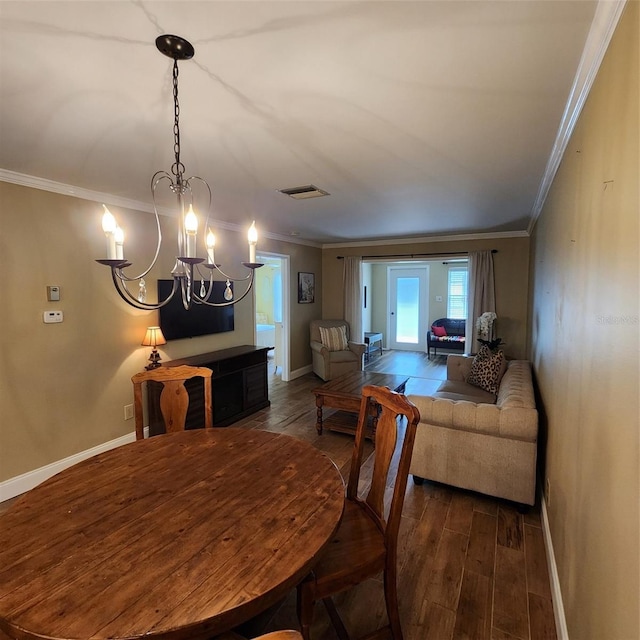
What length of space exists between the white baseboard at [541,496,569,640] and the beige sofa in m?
0.24

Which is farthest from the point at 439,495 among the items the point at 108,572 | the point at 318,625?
the point at 108,572

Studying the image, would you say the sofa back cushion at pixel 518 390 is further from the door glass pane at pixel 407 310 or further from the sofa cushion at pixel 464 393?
the door glass pane at pixel 407 310

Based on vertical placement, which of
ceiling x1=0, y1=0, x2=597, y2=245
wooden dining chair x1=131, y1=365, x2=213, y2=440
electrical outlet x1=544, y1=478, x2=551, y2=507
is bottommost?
electrical outlet x1=544, y1=478, x2=551, y2=507

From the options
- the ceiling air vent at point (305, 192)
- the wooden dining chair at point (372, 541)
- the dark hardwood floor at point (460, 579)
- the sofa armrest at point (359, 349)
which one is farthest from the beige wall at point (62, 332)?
the sofa armrest at point (359, 349)

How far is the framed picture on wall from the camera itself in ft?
20.4

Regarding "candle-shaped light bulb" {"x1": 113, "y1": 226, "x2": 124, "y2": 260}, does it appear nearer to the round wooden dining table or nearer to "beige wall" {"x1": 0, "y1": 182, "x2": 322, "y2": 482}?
the round wooden dining table

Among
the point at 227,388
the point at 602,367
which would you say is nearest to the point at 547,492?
the point at 602,367

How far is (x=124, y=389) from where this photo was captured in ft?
11.4

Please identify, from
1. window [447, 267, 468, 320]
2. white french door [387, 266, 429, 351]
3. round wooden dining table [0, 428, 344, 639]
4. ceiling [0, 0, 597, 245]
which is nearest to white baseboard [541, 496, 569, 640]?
round wooden dining table [0, 428, 344, 639]

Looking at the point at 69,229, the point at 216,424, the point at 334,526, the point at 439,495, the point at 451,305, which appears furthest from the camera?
the point at 451,305

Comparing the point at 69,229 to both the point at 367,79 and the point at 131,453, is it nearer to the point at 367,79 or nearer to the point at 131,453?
the point at 131,453

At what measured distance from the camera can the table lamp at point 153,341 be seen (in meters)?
3.46

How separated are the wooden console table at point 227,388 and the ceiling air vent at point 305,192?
191cm

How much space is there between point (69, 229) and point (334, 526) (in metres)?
3.13
